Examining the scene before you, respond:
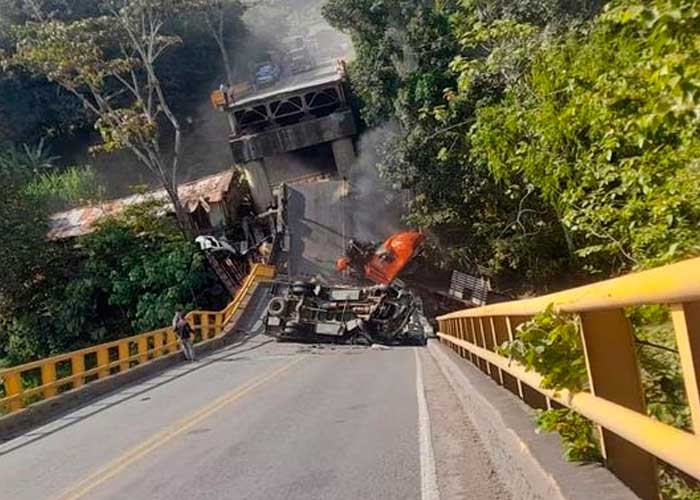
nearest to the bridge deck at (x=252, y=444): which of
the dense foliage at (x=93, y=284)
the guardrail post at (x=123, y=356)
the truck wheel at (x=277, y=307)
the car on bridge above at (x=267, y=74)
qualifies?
the guardrail post at (x=123, y=356)

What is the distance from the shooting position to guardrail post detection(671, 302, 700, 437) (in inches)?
83.3

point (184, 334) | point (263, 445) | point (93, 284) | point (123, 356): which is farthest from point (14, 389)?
point (93, 284)

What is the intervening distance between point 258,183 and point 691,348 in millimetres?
48665

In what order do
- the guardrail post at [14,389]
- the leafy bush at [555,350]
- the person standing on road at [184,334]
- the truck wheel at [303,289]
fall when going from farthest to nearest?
the truck wheel at [303,289], the person standing on road at [184,334], the guardrail post at [14,389], the leafy bush at [555,350]

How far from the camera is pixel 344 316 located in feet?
99.6

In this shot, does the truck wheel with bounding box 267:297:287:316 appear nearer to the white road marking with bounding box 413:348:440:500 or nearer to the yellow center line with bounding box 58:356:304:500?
the yellow center line with bounding box 58:356:304:500

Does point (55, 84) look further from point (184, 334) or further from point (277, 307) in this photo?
point (184, 334)

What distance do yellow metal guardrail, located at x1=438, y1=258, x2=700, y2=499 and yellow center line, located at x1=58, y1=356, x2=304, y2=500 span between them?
5.78 meters

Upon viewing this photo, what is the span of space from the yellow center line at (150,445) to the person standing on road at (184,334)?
924 centimetres

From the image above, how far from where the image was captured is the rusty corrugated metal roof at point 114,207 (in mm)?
45562

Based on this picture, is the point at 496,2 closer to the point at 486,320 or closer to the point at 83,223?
the point at 486,320

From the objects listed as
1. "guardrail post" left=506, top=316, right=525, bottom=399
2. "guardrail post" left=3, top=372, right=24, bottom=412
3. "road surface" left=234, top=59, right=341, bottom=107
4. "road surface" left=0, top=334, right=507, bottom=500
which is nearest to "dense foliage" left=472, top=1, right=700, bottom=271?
"guardrail post" left=506, top=316, right=525, bottom=399

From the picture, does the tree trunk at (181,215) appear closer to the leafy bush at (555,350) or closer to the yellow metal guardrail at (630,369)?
the yellow metal guardrail at (630,369)

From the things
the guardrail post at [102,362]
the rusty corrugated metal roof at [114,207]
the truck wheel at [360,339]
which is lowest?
the truck wheel at [360,339]
